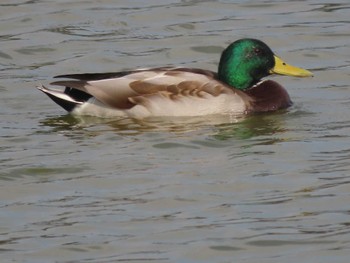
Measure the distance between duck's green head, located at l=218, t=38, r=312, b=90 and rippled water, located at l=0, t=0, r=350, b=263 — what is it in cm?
41

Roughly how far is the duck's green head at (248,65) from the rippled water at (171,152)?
15.9 inches

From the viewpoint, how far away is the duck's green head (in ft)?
49.2

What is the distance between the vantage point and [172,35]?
59.8ft

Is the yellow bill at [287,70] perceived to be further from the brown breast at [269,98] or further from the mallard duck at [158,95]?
the brown breast at [269,98]

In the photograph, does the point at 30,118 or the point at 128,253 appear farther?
the point at 30,118

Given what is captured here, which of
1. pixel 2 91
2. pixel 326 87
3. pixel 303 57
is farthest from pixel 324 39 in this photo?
pixel 2 91

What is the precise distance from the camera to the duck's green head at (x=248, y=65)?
49.2 ft

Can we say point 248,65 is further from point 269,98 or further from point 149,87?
point 149,87

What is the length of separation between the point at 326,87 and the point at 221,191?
14.7ft

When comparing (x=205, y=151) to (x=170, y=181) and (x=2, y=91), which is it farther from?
(x=2, y=91)

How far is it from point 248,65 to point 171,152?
241 cm

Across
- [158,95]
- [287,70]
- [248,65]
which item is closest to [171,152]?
[158,95]

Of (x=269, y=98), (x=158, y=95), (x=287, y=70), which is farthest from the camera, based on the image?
(x=287, y=70)

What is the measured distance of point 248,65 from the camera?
594 inches
